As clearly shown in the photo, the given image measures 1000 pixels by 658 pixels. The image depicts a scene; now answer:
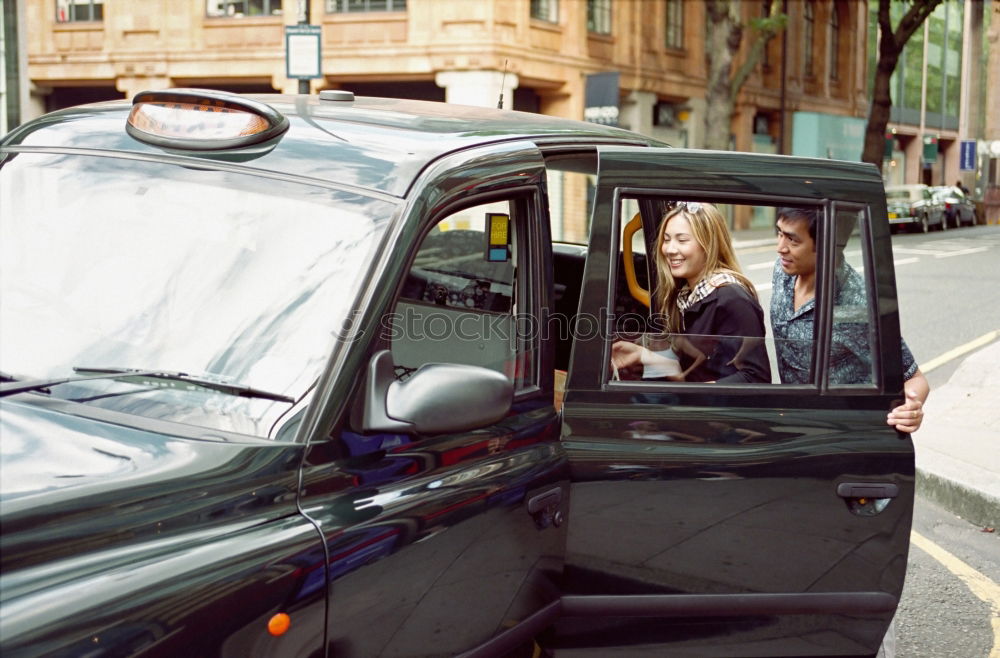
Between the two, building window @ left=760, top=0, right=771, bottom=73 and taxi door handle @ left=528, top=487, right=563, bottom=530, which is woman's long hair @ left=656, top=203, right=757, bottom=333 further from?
building window @ left=760, top=0, right=771, bottom=73

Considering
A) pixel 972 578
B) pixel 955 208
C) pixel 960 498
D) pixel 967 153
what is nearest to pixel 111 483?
pixel 972 578

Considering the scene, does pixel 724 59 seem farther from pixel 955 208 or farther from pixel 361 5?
pixel 955 208

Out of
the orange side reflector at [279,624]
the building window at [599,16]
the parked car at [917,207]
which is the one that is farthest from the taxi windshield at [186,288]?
the parked car at [917,207]

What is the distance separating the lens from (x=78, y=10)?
33.8m

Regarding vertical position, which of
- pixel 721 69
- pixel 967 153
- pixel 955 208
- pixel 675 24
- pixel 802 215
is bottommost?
pixel 955 208

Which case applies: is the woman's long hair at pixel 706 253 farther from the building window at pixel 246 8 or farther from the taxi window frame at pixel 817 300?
the building window at pixel 246 8

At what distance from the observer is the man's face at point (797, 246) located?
10.7 ft

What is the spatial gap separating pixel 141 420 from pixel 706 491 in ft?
4.91

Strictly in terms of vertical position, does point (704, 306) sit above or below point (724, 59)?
below

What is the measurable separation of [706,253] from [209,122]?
1.49 meters

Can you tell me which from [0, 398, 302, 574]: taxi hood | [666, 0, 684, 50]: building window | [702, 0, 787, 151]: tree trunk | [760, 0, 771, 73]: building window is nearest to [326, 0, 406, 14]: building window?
[702, 0, 787, 151]: tree trunk

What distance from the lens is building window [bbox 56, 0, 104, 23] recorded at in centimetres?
3369

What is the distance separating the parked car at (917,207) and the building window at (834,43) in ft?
38.8

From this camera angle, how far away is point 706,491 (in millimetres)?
3133
